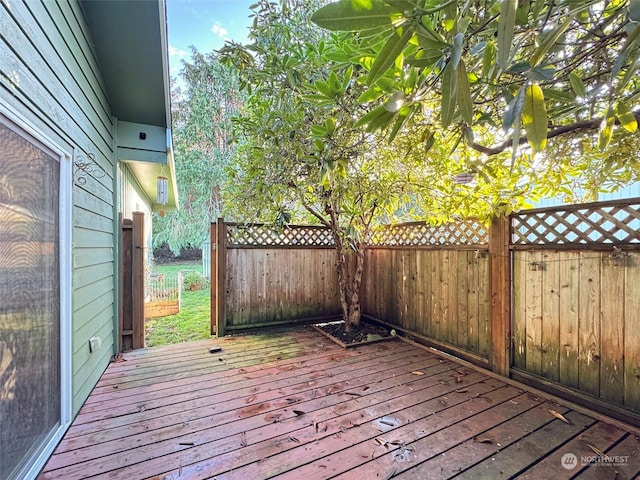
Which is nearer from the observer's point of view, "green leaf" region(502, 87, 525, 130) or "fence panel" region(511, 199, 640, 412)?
"green leaf" region(502, 87, 525, 130)

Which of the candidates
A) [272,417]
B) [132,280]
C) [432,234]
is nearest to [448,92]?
[272,417]

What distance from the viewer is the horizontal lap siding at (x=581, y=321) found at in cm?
212

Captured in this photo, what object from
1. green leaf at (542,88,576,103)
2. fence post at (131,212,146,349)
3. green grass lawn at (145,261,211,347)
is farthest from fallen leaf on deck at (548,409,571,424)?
fence post at (131,212,146,349)

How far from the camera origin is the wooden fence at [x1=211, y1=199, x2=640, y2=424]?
2.18 metres

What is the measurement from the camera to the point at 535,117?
0.77m

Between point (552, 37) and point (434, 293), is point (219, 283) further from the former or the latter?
point (552, 37)

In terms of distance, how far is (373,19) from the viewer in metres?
0.75

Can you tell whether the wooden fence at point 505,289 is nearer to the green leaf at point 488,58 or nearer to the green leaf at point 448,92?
the green leaf at point 488,58

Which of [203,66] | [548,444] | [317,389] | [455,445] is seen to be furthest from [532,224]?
[203,66]

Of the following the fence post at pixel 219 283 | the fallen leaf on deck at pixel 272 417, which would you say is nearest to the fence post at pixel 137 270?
the fence post at pixel 219 283

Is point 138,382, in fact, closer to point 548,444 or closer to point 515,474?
point 515,474

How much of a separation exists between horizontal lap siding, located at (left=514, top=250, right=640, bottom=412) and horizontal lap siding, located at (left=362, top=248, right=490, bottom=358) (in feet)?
1.26

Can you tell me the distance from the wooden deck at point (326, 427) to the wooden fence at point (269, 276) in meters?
1.25

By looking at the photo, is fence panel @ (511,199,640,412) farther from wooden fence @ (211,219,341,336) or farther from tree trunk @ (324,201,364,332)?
wooden fence @ (211,219,341,336)
